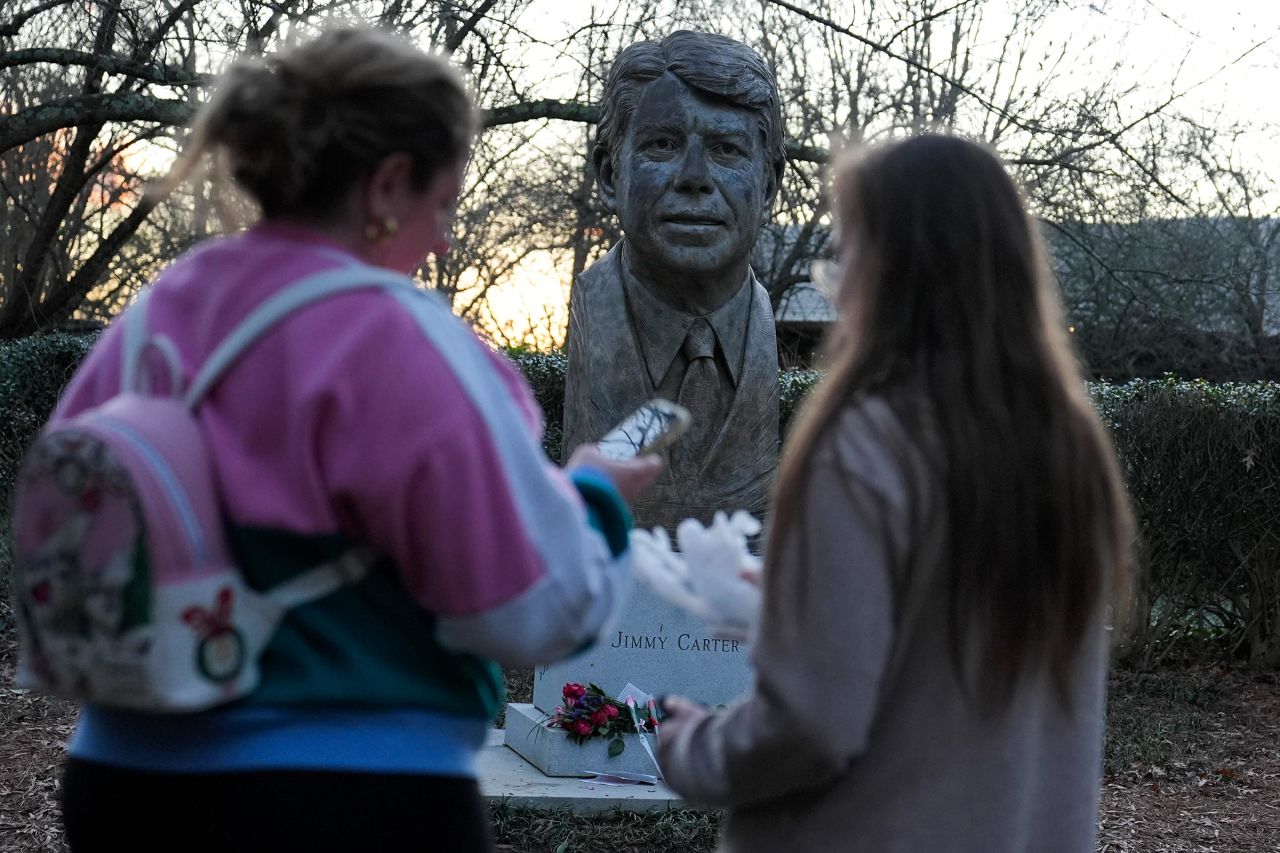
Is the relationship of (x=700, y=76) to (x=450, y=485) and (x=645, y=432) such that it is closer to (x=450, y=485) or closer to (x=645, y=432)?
(x=645, y=432)

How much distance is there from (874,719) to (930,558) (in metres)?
0.22

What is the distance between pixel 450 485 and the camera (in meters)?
1.48

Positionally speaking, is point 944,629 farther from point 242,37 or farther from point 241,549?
point 242,37

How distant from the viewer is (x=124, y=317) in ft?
5.50

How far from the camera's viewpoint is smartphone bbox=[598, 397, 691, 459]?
2027 mm

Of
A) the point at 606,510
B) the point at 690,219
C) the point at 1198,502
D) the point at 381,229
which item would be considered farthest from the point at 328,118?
the point at 1198,502

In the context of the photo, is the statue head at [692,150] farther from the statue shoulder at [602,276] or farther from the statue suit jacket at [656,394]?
the statue suit jacket at [656,394]

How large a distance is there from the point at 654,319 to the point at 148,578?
4.12m

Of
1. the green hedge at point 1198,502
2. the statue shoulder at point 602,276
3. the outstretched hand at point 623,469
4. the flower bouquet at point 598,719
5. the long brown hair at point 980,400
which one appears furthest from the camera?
the green hedge at point 1198,502

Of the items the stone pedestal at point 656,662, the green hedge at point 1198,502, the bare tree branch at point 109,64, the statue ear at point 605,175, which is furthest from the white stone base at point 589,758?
the bare tree branch at point 109,64

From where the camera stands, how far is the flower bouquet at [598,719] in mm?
5246

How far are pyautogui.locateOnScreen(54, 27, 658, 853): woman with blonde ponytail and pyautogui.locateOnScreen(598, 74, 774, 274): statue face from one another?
3752 mm

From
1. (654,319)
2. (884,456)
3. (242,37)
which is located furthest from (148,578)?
(242,37)

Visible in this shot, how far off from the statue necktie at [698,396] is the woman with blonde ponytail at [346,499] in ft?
12.6
